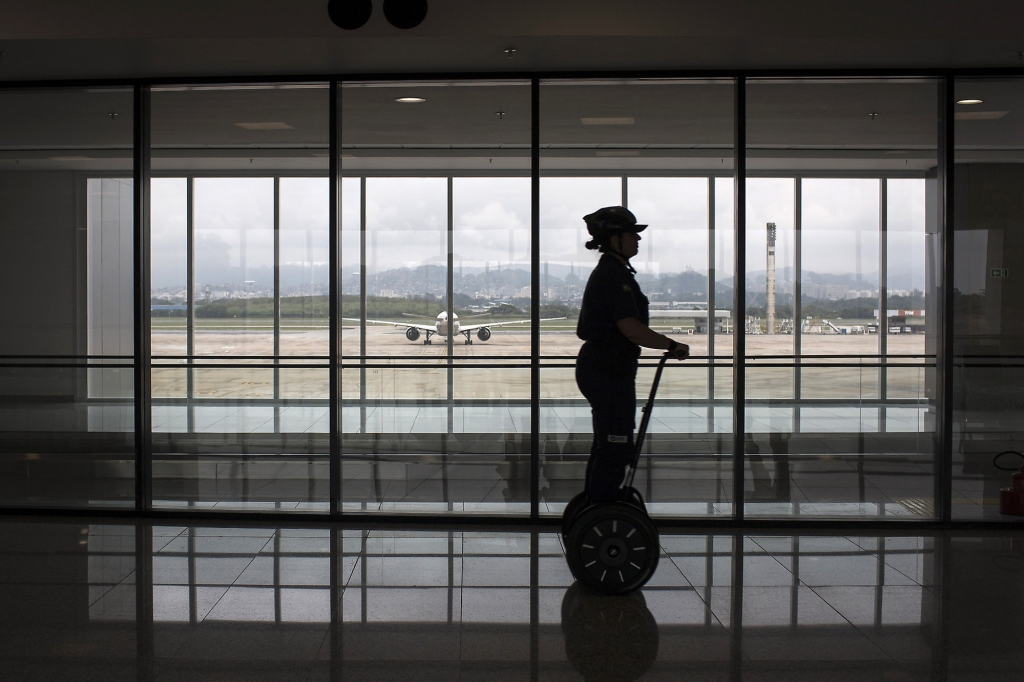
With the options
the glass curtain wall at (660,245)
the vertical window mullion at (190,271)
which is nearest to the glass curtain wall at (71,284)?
the vertical window mullion at (190,271)

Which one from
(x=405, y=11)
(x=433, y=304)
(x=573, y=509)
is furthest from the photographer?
(x=433, y=304)

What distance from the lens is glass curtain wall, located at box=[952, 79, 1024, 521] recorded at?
16.8ft

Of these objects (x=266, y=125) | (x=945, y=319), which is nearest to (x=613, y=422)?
(x=945, y=319)

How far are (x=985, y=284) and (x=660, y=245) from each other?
2044 millimetres

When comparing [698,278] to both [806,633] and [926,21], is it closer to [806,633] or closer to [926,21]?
[926,21]

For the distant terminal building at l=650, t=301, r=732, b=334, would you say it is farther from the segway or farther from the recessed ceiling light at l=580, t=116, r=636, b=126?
the segway

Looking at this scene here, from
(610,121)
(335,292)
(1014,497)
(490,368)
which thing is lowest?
(1014,497)

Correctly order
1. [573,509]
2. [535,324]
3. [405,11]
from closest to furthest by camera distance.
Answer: [573,509]
[405,11]
[535,324]

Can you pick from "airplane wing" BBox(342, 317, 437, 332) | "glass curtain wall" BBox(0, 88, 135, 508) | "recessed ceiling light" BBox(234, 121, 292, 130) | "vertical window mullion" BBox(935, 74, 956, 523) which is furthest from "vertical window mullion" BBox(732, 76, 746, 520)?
"glass curtain wall" BBox(0, 88, 135, 508)

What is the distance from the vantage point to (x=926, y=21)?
4.39 m

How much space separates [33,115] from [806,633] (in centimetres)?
559

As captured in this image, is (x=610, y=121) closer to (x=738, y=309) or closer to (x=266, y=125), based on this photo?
(x=738, y=309)

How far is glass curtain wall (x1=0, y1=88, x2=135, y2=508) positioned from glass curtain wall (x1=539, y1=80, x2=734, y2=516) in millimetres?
2808

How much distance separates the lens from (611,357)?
149 inches
